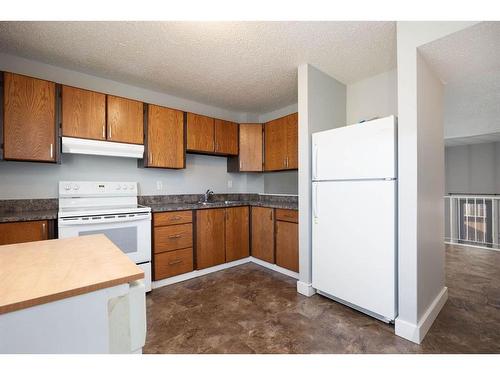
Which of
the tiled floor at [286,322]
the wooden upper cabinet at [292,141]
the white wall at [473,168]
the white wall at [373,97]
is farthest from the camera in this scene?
the white wall at [473,168]

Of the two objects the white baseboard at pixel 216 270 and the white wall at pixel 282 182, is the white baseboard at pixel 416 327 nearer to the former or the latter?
the white baseboard at pixel 216 270

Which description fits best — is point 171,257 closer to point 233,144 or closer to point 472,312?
point 233,144

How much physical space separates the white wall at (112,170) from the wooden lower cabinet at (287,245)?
1.27 m

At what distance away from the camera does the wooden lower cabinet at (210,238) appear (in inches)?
115

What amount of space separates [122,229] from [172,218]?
54cm

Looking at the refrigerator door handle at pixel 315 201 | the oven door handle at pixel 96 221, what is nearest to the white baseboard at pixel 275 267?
the refrigerator door handle at pixel 315 201

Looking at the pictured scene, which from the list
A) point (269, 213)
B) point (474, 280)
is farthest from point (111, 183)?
point (474, 280)

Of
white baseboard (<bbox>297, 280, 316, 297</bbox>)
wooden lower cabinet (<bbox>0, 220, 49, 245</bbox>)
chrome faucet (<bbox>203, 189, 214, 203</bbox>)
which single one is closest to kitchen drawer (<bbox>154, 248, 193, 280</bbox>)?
chrome faucet (<bbox>203, 189, 214, 203</bbox>)

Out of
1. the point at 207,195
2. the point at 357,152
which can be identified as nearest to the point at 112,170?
the point at 207,195

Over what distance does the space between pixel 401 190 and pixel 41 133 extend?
311cm

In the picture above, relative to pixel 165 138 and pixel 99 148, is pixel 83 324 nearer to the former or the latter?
pixel 99 148

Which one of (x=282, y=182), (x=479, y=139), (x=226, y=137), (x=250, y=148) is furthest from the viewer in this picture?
(x=479, y=139)

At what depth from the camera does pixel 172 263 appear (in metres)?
2.69
